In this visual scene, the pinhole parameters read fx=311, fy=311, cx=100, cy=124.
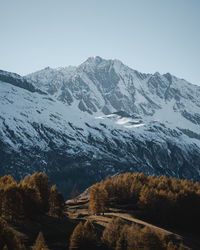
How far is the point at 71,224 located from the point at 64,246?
59.5ft

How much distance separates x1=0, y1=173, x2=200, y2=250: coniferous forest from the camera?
67250mm

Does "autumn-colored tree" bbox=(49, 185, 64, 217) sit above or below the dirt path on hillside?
above

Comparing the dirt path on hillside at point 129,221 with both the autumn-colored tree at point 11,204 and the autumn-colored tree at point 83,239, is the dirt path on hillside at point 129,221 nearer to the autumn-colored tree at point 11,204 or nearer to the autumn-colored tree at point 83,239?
the autumn-colored tree at point 83,239

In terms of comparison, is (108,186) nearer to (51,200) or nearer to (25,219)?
(51,200)

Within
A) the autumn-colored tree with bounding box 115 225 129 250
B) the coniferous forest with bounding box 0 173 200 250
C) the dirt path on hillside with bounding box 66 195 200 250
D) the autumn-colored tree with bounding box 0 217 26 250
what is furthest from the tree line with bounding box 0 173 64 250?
the autumn-colored tree with bounding box 115 225 129 250

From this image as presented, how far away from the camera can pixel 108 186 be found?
5364 inches

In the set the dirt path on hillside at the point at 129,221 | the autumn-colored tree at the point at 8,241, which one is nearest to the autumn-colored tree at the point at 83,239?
the autumn-colored tree at the point at 8,241

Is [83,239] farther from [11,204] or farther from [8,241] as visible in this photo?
[11,204]

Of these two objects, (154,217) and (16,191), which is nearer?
(16,191)

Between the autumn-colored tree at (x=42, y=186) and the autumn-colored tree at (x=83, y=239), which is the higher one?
the autumn-colored tree at (x=42, y=186)

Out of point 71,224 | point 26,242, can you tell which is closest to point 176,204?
point 71,224

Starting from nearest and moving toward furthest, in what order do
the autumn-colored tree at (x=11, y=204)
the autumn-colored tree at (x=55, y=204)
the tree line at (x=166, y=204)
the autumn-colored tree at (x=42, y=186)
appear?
the autumn-colored tree at (x=11, y=204), the autumn-colored tree at (x=55, y=204), the autumn-colored tree at (x=42, y=186), the tree line at (x=166, y=204)

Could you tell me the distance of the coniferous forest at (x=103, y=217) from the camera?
6725cm

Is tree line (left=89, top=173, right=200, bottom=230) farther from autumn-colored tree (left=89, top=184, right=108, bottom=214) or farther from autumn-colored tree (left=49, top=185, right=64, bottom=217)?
autumn-colored tree (left=49, top=185, right=64, bottom=217)
